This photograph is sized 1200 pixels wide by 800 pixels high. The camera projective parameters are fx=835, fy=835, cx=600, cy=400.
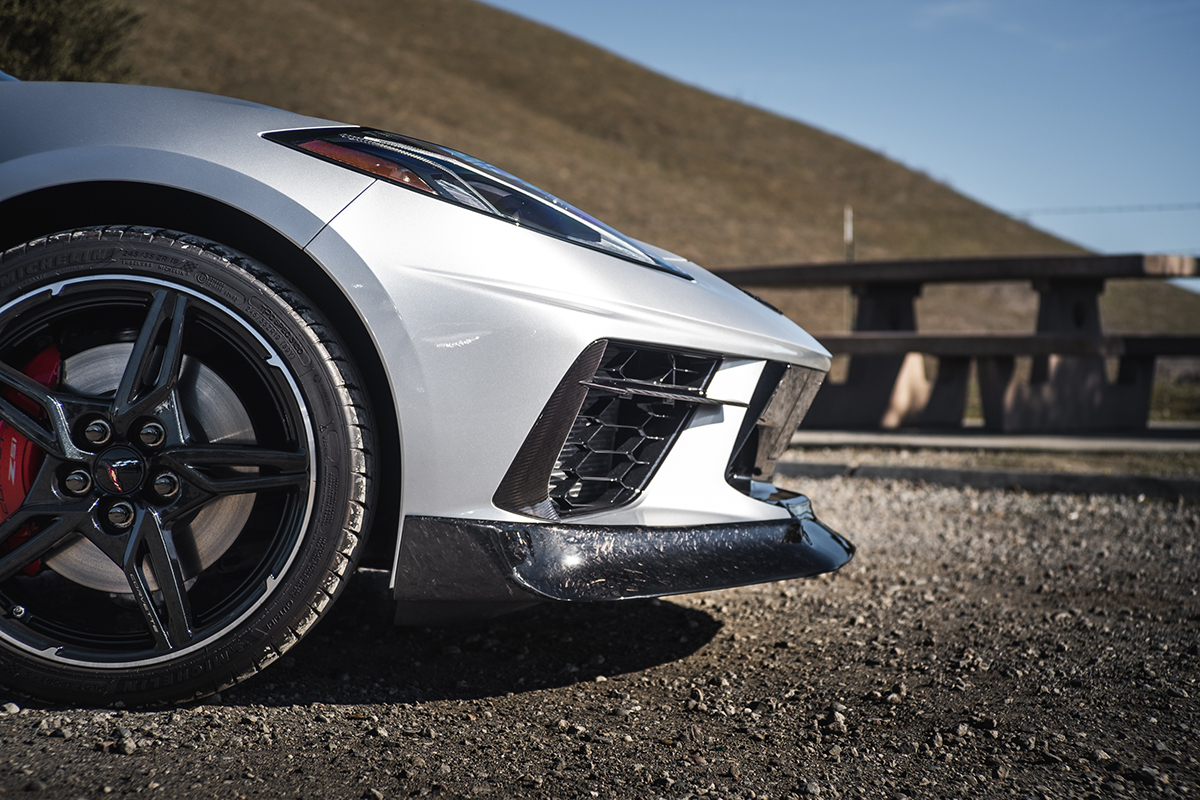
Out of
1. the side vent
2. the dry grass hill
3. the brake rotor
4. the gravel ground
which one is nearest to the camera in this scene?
the gravel ground

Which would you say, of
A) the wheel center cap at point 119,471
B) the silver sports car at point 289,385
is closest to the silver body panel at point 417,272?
the silver sports car at point 289,385

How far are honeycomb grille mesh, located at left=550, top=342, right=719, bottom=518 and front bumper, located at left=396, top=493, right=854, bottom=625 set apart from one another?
92 millimetres

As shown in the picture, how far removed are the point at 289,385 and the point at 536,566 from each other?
1.74ft

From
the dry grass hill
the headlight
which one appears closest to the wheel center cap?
the headlight

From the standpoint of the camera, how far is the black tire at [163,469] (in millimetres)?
1417

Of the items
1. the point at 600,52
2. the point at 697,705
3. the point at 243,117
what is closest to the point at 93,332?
the point at 243,117

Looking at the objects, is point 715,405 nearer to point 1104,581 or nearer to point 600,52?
point 1104,581

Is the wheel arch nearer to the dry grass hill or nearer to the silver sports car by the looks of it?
the silver sports car

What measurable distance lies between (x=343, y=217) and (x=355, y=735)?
34.6 inches

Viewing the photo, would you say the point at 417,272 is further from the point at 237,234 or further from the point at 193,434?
the point at 193,434

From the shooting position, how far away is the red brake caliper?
152 centimetres

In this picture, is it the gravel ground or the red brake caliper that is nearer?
the gravel ground

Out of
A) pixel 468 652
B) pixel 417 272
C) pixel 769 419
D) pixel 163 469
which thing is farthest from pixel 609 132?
pixel 163 469

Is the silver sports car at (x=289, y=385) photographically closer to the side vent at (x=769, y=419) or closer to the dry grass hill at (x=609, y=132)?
the side vent at (x=769, y=419)
